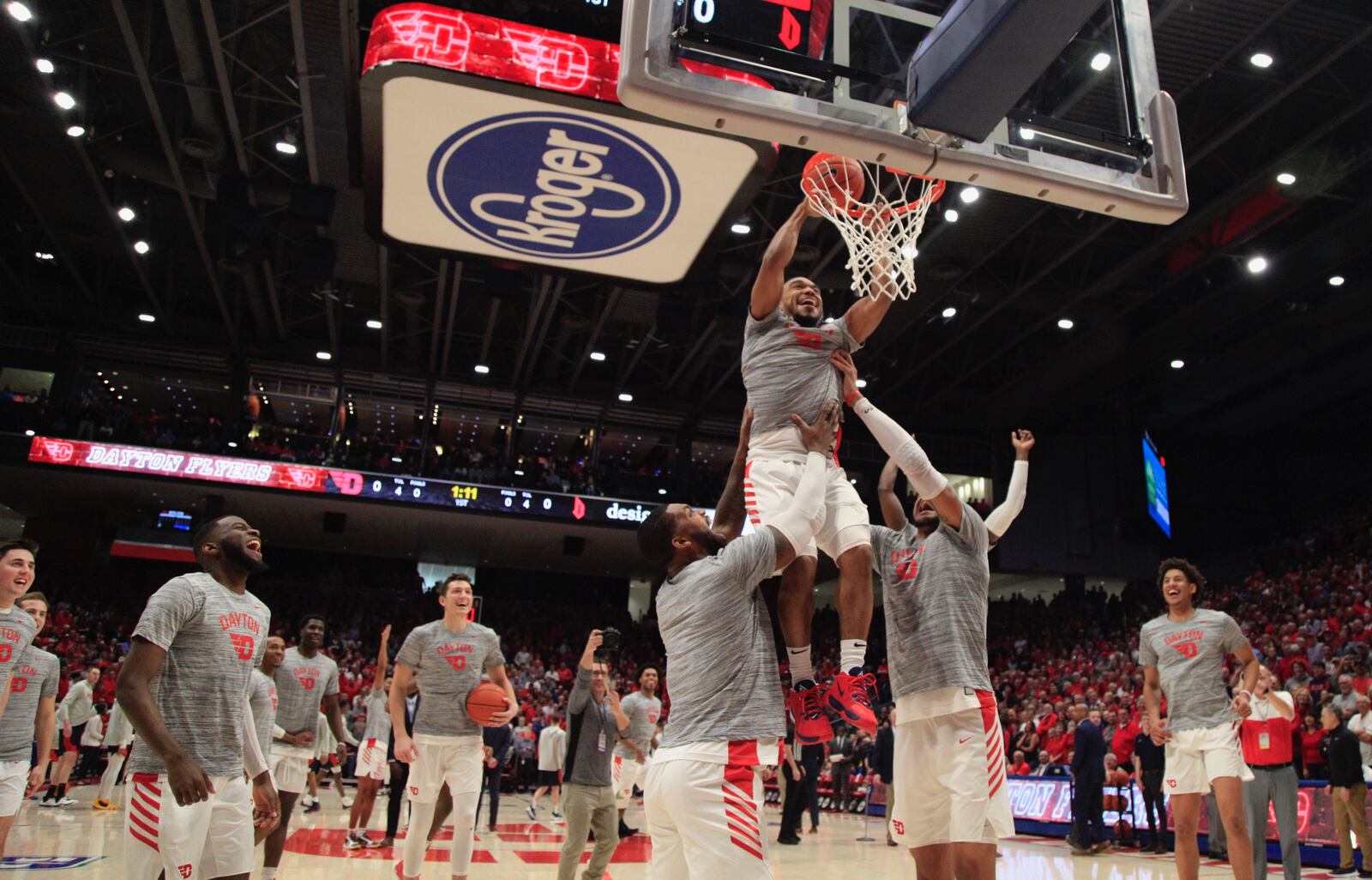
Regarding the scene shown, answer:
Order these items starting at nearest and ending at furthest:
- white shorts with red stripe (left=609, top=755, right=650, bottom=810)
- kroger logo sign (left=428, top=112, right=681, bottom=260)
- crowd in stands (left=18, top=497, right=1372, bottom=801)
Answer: kroger logo sign (left=428, top=112, right=681, bottom=260) < white shorts with red stripe (left=609, top=755, right=650, bottom=810) < crowd in stands (left=18, top=497, right=1372, bottom=801)

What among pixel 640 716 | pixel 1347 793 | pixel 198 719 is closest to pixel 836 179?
pixel 198 719

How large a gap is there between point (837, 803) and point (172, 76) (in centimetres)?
1731

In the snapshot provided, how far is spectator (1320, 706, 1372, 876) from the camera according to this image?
8742mm

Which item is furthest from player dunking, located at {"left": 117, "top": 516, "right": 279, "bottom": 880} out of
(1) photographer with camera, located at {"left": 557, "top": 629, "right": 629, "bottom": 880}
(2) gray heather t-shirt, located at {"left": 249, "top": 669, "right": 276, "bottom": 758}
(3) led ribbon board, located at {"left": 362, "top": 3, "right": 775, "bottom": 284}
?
(3) led ribbon board, located at {"left": 362, "top": 3, "right": 775, "bottom": 284}

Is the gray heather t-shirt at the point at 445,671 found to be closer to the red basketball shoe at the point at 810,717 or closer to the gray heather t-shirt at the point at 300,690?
the gray heather t-shirt at the point at 300,690

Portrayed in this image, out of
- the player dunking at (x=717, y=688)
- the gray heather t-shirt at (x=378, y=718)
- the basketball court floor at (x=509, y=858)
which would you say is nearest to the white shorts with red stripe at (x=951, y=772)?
the player dunking at (x=717, y=688)

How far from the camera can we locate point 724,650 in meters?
3.35

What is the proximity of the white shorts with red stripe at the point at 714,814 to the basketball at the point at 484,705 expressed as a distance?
10.0 feet

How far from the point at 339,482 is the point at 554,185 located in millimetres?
14724

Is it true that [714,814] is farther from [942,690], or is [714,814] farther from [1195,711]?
[1195,711]

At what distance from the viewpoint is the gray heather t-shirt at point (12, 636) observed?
5.30m

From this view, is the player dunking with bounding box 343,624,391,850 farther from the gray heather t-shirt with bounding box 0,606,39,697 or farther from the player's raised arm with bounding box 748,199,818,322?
the player's raised arm with bounding box 748,199,818,322

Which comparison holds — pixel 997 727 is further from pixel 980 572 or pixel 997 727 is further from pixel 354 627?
pixel 354 627

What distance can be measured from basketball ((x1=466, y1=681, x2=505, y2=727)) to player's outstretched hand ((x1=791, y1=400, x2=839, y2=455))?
123 inches
